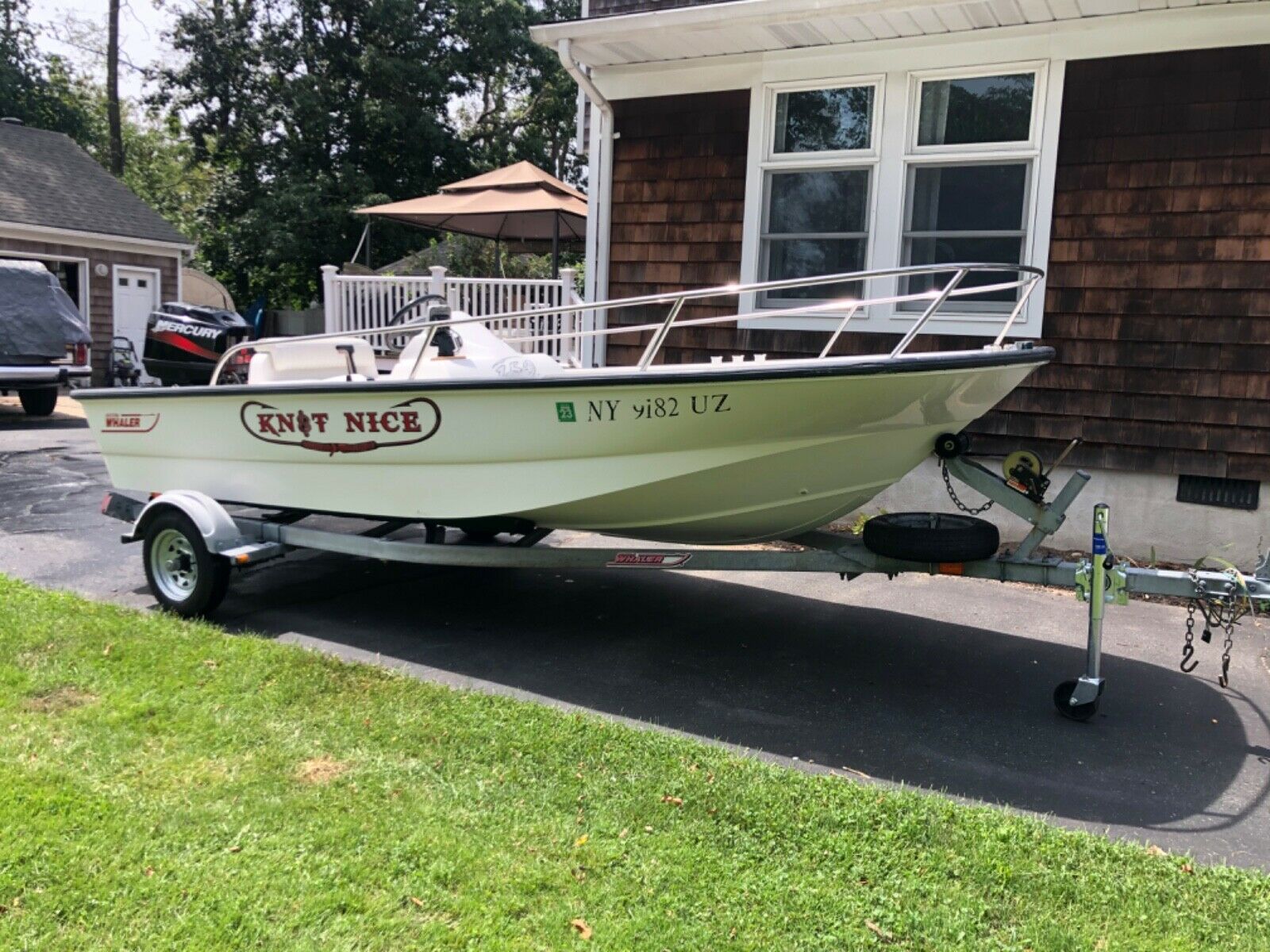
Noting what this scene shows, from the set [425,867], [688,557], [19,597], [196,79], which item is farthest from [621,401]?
[196,79]

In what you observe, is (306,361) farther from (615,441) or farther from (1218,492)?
(1218,492)

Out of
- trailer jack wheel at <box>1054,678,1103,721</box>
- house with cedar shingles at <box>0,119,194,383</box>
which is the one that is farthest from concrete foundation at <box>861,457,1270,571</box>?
house with cedar shingles at <box>0,119,194,383</box>

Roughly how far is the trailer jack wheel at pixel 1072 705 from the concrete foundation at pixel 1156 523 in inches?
95.9

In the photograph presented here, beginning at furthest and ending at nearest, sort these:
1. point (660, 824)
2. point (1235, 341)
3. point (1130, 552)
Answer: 1. point (1130, 552)
2. point (1235, 341)
3. point (660, 824)

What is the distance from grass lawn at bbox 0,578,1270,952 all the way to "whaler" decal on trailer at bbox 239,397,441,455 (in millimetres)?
1411

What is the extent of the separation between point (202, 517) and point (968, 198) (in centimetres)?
536

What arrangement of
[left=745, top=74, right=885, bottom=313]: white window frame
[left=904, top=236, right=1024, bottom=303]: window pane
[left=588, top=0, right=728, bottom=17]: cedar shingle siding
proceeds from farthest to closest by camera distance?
[left=588, top=0, right=728, bottom=17]: cedar shingle siding, [left=745, top=74, right=885, bottom=313]: white window frame, [left=904, top=236, right=1024, bottom=303]: window pane

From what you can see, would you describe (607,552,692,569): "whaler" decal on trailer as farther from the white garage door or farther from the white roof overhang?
the white garage door

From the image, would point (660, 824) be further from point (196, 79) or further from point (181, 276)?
point (196, 79)

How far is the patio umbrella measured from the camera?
11.4 m

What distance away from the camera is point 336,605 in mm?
5656

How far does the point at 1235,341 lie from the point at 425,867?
5879 mm

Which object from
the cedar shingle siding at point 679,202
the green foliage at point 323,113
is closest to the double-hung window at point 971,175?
the cedar shingle siding at point 679,202

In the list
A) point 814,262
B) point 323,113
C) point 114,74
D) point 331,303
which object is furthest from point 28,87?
point 814,262
